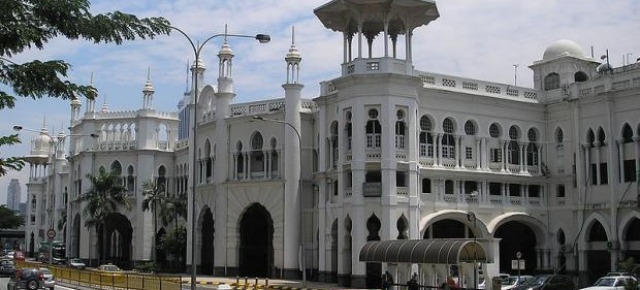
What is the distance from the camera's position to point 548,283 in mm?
39844

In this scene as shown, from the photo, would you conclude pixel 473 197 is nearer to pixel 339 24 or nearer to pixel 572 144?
pixel 572 144

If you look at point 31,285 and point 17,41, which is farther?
point 31,285

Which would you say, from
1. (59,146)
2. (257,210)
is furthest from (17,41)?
(59,146)

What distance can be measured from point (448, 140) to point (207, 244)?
21053mm

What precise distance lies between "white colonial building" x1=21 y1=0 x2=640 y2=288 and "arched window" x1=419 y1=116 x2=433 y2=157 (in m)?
0.07

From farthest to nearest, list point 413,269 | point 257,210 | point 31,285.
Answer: point 257,210
point 413,269
point 31,285

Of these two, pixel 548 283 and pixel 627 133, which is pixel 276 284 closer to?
pixel 548 283

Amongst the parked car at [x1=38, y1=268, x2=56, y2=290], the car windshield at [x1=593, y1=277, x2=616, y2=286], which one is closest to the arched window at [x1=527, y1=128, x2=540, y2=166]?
the car windshield at [x1=593, y1=277, x2=616, y2=286]

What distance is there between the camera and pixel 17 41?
34.4 feet

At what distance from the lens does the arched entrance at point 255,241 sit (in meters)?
57.4

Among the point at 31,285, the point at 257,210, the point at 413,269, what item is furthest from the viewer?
the point at 257,210

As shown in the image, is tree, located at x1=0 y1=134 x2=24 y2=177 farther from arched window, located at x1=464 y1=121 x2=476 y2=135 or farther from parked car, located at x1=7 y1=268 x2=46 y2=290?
arched window, located at x1=464 y1=121 x2=476 y2=135

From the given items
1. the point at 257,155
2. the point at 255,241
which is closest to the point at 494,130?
the point at 257,155

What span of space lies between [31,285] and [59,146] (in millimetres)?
63856
